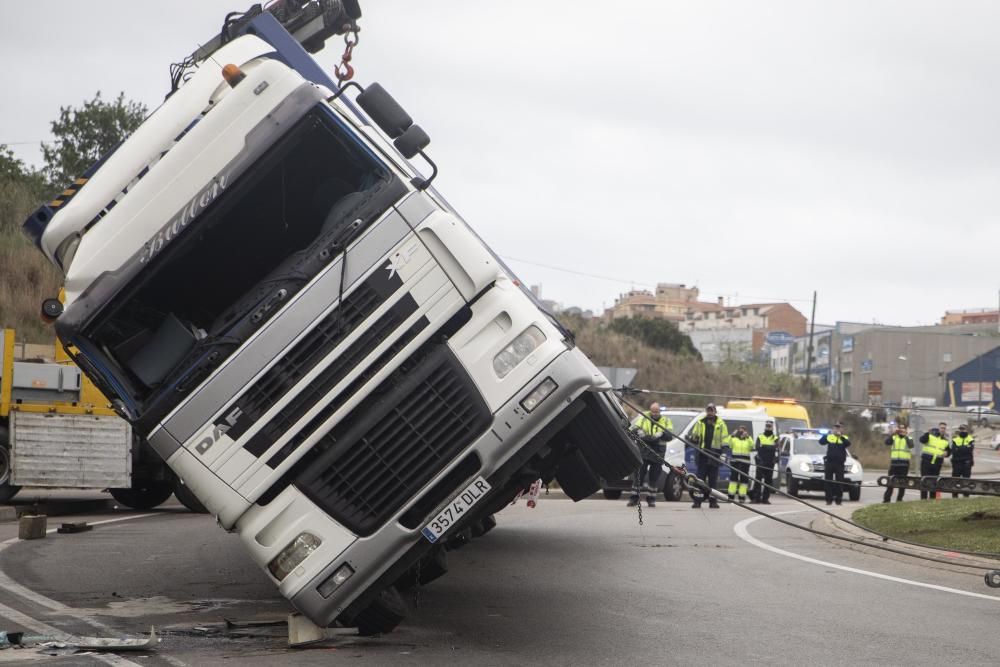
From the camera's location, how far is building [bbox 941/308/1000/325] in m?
126

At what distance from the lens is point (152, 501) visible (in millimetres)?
18594

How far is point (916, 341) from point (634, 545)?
285ft

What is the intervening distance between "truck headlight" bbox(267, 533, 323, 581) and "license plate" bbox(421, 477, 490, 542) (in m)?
0.60

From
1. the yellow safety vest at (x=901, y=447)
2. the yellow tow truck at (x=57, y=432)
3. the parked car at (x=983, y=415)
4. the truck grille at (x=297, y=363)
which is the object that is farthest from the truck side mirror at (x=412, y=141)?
the yellow safety vest at (x=901, y=447)

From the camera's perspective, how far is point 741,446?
2155 cm

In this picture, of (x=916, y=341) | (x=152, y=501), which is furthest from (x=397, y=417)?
(x=916, y=341)

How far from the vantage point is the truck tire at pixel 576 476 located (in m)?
7.98

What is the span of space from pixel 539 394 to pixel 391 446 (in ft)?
2.77

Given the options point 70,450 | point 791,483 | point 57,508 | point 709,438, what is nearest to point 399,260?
point 70,450

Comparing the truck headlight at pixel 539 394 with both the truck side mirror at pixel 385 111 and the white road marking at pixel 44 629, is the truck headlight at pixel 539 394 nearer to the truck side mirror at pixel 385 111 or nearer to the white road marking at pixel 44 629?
the truck side mirror at pixel 385 111

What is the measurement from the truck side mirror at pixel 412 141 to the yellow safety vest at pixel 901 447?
17913mm

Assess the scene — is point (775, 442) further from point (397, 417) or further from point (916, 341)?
point (916, 341)

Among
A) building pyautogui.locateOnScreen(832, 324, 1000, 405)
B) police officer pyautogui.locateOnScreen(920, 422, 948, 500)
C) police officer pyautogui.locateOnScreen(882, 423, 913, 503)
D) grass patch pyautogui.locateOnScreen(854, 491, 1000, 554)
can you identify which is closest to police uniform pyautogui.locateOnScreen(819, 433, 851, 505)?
police officer pyautogui.locateOnScreen(882, 423, 913, 503)

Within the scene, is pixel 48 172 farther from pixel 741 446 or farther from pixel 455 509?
pixel 455 509
